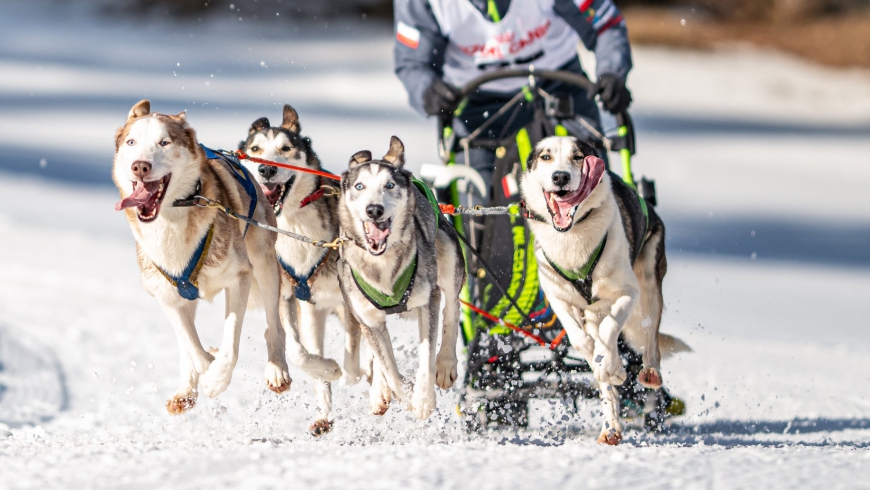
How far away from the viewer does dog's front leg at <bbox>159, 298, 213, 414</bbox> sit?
3.09 meters

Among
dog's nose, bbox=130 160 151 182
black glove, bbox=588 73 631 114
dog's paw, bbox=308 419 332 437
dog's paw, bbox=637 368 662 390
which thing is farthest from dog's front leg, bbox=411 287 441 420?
black glove, bbox=588 73 631 114

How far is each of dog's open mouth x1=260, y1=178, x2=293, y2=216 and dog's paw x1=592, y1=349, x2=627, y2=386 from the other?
109 cm

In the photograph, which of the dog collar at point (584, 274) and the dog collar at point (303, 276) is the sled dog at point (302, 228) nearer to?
the dog collar at point (303, 276)

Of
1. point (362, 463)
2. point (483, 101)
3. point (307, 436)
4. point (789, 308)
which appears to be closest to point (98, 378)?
point (307, 436)

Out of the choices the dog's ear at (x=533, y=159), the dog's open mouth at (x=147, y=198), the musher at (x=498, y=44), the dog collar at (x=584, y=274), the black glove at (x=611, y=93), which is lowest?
the dog collar at (x=584, y=274)

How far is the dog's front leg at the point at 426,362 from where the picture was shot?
3.08m

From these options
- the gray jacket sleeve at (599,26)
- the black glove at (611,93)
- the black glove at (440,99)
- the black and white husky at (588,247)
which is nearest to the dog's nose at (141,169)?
the black and white husky at (588,247)

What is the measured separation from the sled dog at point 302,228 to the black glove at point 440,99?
50cm

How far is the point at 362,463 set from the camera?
2457 mm

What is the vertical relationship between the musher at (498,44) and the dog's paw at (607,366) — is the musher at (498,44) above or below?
above

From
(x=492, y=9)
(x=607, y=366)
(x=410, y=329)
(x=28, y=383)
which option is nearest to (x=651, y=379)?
(x=607, y=366)

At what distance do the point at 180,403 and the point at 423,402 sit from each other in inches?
27.2

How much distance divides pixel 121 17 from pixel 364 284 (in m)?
19.3

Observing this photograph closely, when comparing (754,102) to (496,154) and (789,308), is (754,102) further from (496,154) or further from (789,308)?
(496,154)
